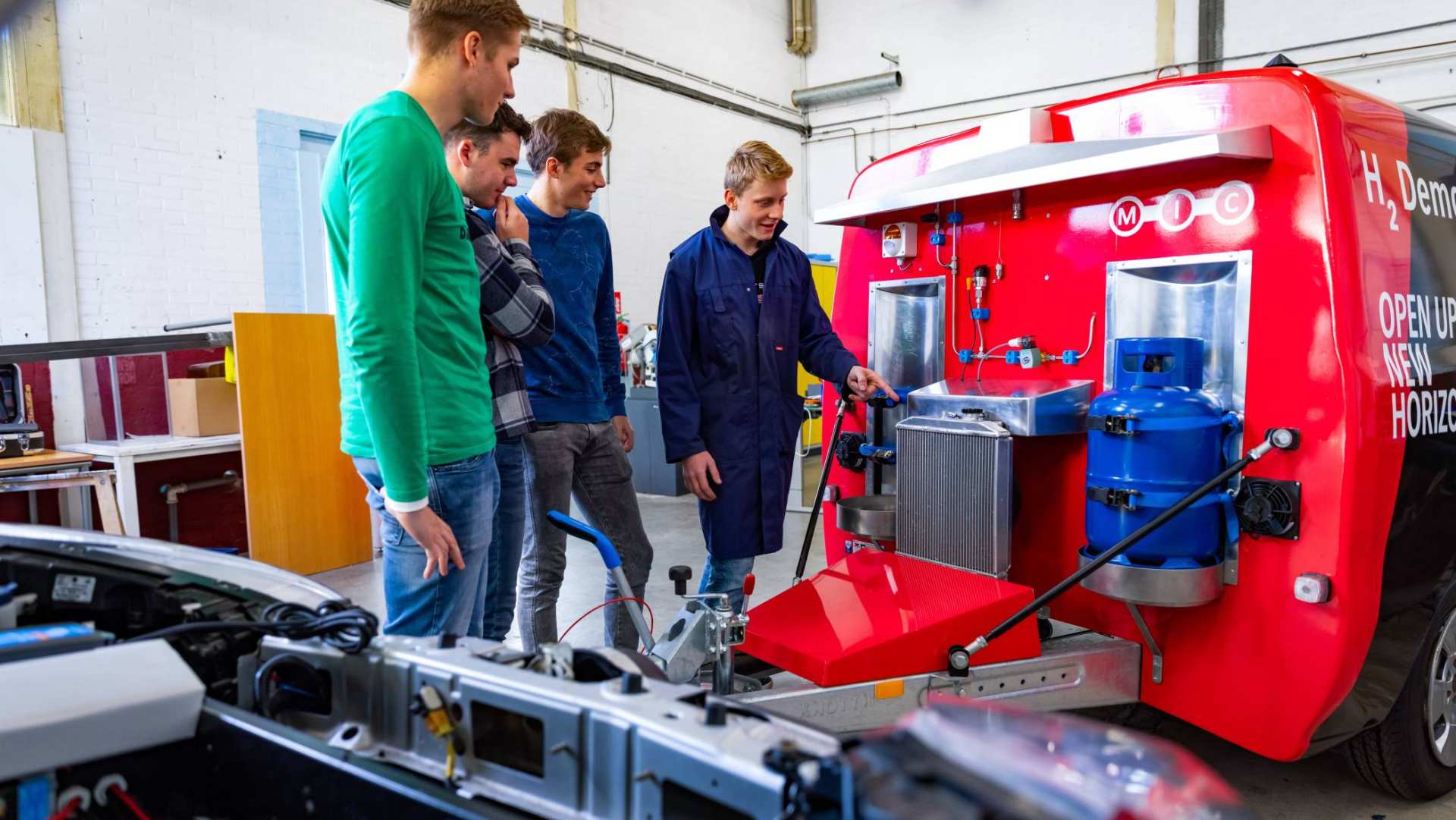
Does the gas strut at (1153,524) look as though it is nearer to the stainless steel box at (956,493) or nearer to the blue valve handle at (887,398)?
the stainless steel box at (956,493)

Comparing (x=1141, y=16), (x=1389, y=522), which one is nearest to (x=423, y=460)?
(x=1389, y=522)

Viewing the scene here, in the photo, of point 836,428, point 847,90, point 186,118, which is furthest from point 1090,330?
point 847,90

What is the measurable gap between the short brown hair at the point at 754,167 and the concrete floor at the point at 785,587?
200 centimetres

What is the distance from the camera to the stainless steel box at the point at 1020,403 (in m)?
2.32

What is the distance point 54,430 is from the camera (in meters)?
4.75

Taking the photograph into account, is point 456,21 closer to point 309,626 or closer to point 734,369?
→ point 309,626

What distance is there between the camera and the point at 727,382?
2.71 metres

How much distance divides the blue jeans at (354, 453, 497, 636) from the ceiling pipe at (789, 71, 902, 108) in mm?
9532

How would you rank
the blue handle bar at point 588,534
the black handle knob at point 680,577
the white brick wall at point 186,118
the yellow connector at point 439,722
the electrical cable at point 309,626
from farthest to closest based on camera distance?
the white brick wall at point 186,118 → the black handle knob at point 680,577 → the blue handle bar at point 588,534 → the electrical cable at point 309,626 → the yellow connector at point 439,722

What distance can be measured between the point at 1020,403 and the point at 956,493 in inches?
12.6

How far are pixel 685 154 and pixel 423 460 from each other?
8.32 metres

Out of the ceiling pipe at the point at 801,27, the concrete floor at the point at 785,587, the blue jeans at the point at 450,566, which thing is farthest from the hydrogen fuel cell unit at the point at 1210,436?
the ceiling pipe at the point at 801,27

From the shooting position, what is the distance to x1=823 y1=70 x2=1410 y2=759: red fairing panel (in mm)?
1963

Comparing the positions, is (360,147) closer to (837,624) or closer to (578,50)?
(837,624)
